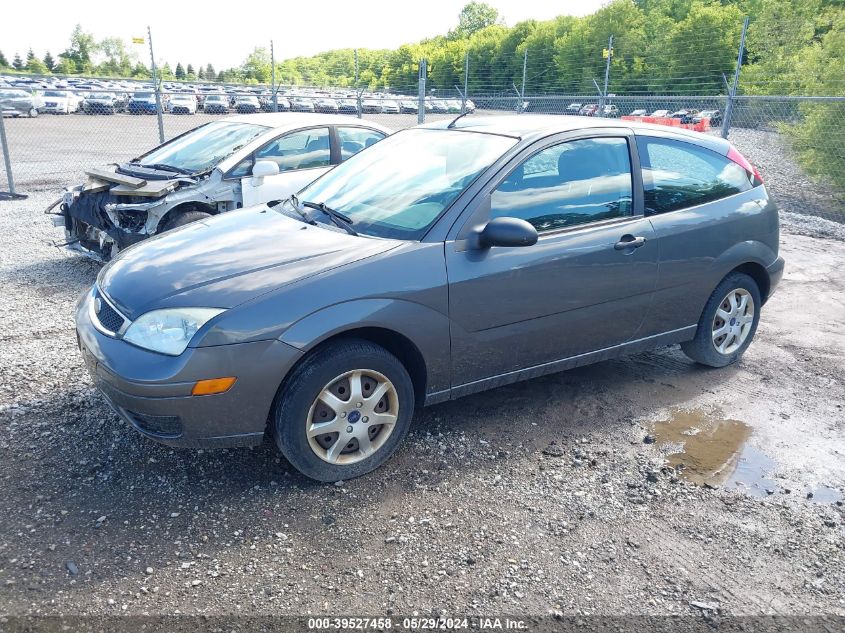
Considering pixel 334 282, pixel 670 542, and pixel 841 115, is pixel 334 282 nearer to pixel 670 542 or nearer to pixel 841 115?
pixel 670 542

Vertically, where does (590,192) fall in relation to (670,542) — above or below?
above

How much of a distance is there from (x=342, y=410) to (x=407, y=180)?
1.48 m

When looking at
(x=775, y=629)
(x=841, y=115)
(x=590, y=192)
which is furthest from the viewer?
(x=841, y=115)

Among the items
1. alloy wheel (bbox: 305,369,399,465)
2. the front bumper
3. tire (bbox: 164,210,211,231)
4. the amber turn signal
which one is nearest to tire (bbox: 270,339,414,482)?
alloy wheel (bbox: 305,369,399,465)

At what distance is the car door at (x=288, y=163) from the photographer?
6.96 metres

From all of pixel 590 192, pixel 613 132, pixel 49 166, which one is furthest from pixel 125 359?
pixel 49 166

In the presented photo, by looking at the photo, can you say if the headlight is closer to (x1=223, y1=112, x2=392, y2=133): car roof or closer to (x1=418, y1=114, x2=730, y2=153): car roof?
(x1=418, y1=114, x2=730, y2=153): car roof

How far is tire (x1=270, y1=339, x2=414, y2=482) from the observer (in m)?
3.21

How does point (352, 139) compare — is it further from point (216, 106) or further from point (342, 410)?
point (216, 106)

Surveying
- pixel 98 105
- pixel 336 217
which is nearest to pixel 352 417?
pixel 336 217

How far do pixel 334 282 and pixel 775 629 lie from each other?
2.32 meters

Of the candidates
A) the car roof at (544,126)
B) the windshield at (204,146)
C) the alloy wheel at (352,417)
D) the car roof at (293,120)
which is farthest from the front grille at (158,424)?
the car roof at (293,120)

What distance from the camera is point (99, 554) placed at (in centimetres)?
286

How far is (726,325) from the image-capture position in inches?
196
